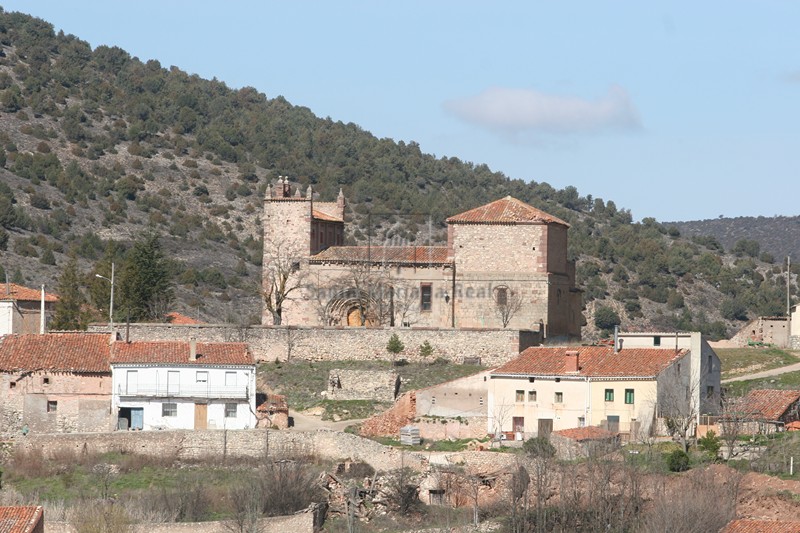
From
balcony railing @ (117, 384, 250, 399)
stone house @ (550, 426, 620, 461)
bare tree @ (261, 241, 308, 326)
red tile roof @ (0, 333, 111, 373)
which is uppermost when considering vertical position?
bare tree @ (261, 241, 308, 326)

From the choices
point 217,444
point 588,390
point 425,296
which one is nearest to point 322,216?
point 425,296

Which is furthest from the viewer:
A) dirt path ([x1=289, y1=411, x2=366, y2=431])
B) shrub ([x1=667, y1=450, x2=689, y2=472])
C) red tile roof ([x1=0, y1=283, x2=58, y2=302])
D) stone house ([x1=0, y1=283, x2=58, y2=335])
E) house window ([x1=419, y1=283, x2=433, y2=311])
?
red tile roof ([x1=0, y1=283, x2=58, y2=302])

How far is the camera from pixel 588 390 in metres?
65.0

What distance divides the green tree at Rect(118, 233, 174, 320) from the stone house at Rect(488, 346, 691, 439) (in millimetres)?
18918

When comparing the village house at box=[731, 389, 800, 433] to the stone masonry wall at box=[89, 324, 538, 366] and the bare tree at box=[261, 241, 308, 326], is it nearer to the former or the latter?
the stone masonry wall at box=[89, 324, 538, 366]

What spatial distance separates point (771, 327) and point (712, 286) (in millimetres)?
41153

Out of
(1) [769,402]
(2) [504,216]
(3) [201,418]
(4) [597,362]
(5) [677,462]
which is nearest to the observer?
(5) [677,462]

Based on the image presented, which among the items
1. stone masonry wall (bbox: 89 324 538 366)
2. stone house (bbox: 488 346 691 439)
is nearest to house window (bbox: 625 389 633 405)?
stone house (bbox: 488 346 691 439)

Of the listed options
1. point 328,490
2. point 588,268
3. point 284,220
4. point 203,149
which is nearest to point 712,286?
point 588,268

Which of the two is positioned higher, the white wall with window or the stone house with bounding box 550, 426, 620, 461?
the white wall with window

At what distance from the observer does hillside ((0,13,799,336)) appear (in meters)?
114

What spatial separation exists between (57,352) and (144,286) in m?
12.7

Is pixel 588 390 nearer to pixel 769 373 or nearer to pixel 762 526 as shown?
pixel 769 373

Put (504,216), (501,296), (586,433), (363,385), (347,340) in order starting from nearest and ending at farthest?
1. (586,433)
2. (363,385)
3. (347,340)
4. (501,296)
5. (504,216)
